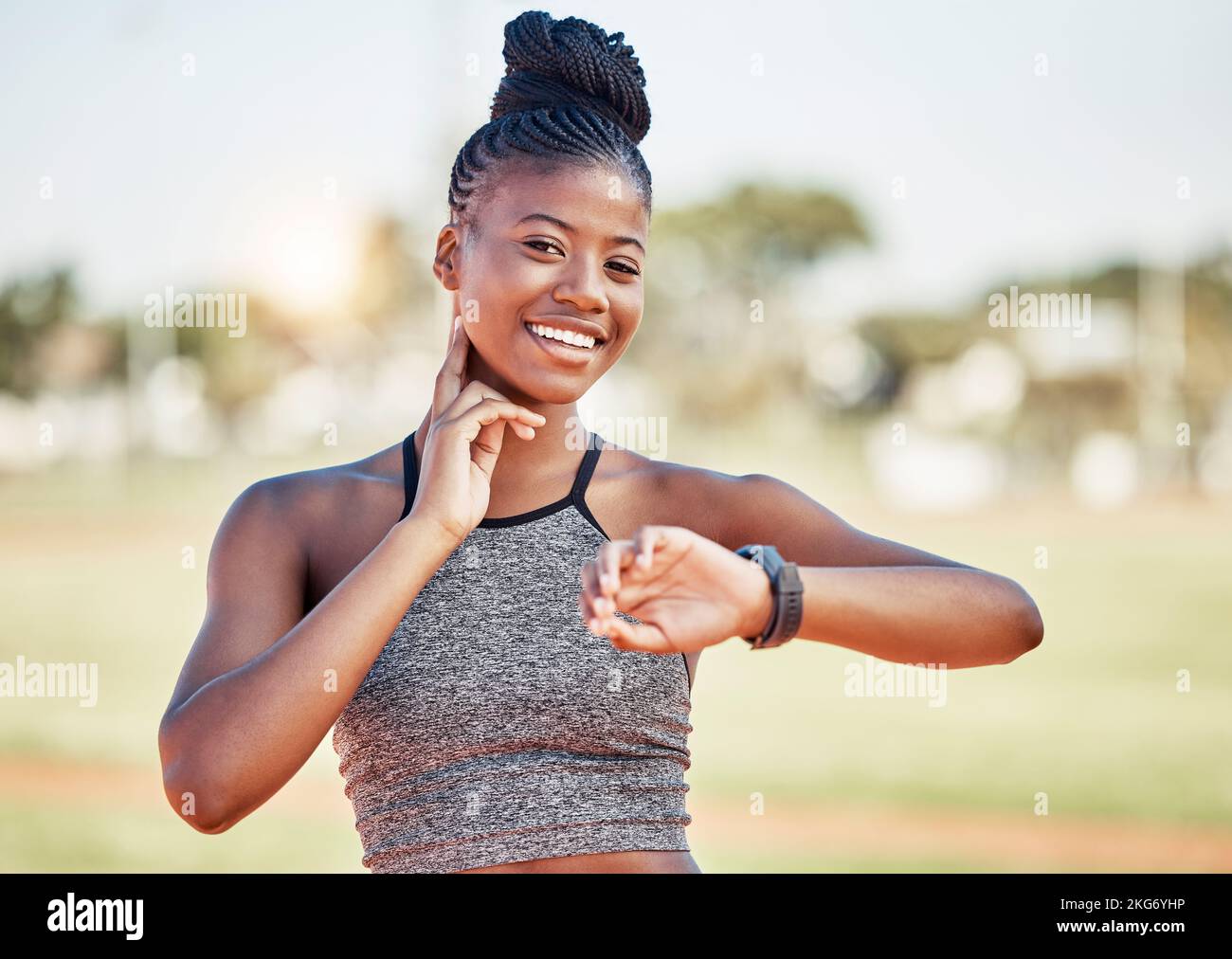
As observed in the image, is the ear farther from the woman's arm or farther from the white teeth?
the woman's arm

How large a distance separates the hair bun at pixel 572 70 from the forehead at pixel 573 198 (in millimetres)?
231

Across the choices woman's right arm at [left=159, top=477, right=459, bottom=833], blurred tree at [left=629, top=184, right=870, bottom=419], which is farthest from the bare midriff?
blurred tree at [left=629, top=184, right=870, bottom=419]

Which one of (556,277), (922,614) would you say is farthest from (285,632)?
(922,614)

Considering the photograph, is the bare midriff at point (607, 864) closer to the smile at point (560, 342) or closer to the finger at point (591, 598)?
the finger at point (591, 598)

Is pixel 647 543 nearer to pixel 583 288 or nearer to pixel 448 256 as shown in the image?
pixel 583 288

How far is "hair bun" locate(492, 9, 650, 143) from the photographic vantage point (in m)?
2.83

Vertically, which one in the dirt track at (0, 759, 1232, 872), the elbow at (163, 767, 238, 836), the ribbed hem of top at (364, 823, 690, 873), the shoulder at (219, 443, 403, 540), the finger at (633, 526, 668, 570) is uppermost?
the shoulder at (219, 443, 403, 540)

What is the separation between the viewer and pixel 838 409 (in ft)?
166

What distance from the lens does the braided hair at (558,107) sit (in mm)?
2727

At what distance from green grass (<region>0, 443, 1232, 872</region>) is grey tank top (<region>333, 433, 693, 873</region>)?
7.74m

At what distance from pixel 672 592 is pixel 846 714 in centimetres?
1607

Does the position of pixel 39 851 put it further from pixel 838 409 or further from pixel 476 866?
pixel 838 409

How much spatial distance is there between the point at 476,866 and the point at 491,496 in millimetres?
737

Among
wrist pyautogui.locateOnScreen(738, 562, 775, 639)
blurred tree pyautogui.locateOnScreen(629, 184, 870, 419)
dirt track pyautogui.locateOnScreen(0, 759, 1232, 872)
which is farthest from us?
blurred tree pyautogui.locateOnScreen(629, 184, 870, 419)
